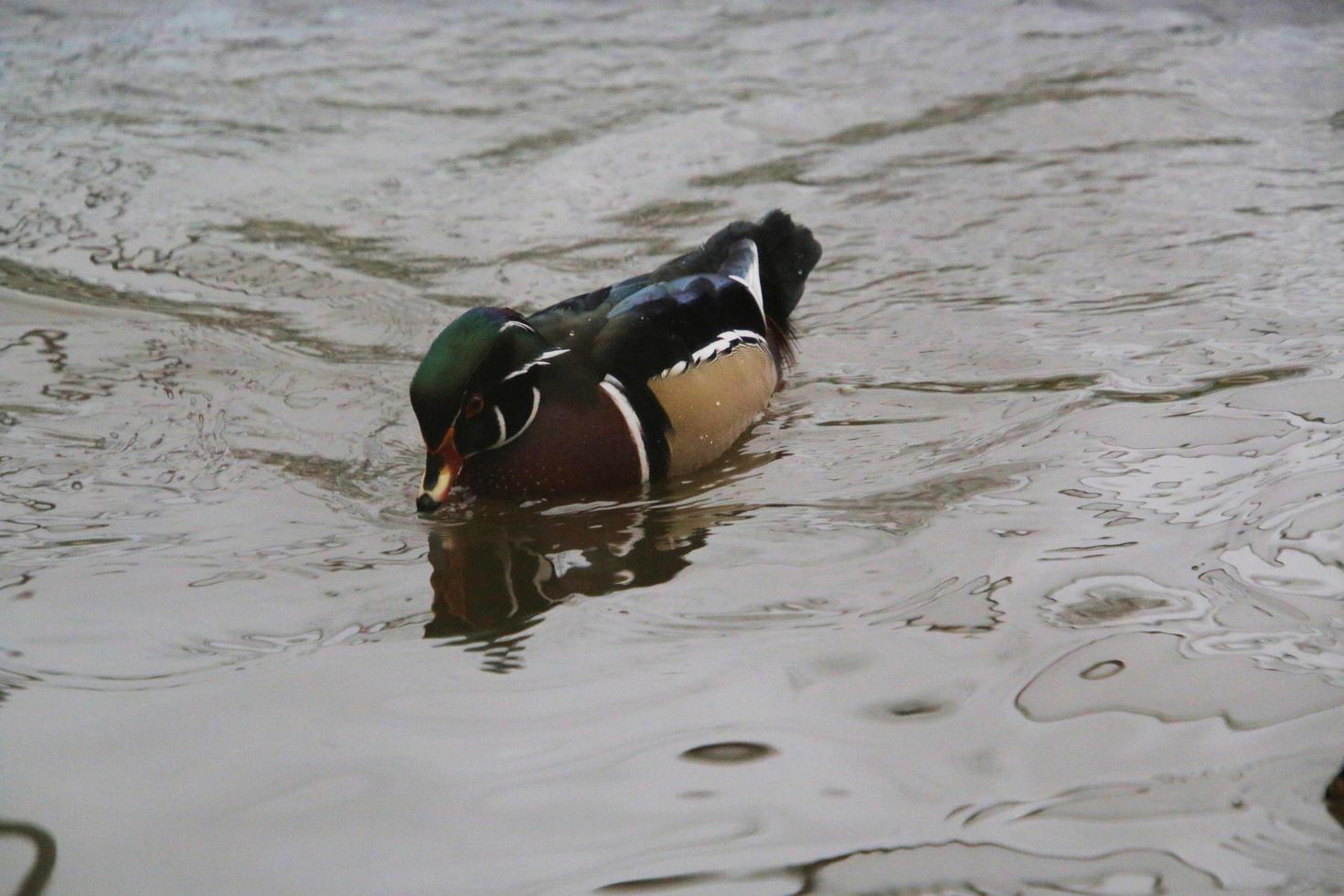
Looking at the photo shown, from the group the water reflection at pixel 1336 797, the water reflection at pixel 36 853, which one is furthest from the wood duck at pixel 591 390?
the water reflection at pixel 1336 797

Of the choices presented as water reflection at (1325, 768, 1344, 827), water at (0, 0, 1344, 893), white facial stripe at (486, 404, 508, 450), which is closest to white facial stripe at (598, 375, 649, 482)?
water at (0, 0, 1344, 893)

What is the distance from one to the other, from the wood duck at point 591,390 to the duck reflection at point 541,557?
0.15 meters

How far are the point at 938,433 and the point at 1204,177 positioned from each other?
3.69 metres

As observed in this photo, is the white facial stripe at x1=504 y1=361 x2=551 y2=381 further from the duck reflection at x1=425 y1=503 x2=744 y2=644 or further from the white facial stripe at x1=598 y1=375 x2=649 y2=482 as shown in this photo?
the duck reflection at x1=425 y1=503 x2=744 y2=644

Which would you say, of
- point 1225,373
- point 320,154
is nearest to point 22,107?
point 320,154

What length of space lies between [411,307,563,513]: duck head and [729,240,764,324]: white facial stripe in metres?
1.21

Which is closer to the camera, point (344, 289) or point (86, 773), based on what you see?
point (86, 773)

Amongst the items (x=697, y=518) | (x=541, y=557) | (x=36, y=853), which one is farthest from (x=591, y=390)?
(x=36, y=853)

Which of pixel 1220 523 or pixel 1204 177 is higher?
pixel 1204 177

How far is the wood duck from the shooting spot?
449 centimetres

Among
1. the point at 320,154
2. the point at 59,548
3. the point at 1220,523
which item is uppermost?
the point at 320,154

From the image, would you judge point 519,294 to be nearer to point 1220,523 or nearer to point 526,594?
point 526,594

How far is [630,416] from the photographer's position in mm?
4746

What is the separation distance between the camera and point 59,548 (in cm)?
408
